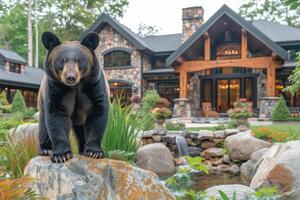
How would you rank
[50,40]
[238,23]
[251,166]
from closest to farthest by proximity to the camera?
[50,40] → [251,166] → [238,23]

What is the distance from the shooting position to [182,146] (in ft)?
42.4

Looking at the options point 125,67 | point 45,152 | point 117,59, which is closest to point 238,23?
point 125,67

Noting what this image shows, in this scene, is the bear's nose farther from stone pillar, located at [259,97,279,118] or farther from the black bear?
stone pillar, located at [259,97,279,118]

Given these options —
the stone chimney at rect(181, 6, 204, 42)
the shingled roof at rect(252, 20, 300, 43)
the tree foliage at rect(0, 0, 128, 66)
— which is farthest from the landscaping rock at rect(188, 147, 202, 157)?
the tree foliage at rect(0, 0, 128, 66)

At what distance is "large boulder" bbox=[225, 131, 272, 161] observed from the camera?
1052cm

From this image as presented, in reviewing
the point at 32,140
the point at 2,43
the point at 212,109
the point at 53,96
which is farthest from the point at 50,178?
the point at 2,43

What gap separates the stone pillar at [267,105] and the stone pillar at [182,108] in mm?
4372

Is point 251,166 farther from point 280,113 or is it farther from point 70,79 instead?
point 280,113

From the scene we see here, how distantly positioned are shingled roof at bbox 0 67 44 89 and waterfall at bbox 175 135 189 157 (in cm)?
1606

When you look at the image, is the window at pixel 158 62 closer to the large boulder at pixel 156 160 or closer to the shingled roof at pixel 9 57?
the shingled roof at pixel 9 57

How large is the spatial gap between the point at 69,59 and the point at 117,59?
81.8ft

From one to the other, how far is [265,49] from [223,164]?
38.9 ft

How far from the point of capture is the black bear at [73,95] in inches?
101

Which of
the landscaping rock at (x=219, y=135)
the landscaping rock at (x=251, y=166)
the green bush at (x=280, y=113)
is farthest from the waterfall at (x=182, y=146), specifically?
the green bush at (x=280, y=113)
